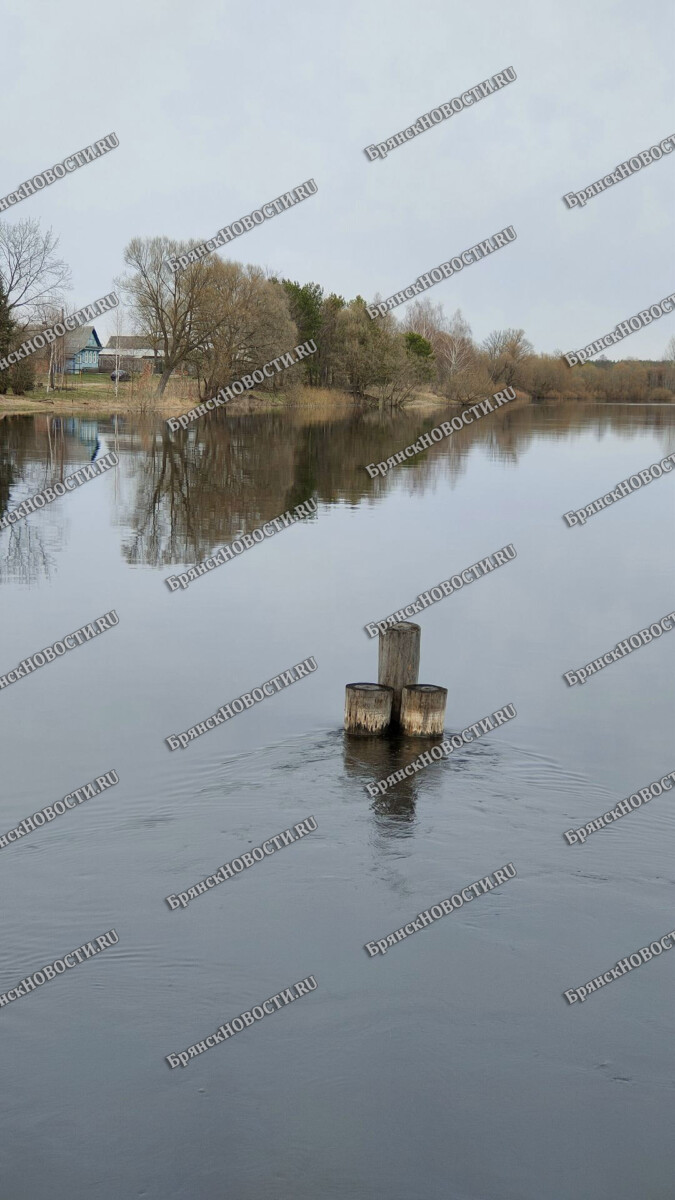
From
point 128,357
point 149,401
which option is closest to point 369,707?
point 149,401

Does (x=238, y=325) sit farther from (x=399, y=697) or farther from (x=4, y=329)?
(x=399, y=697)

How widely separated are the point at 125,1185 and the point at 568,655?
10.3 metres

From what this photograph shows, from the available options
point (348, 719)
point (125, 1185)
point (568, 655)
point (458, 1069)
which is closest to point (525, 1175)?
point (458, 1069)

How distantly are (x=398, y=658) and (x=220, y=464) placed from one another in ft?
86.7

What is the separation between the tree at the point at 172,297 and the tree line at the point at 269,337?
6 cm

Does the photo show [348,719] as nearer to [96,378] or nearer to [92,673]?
[92,673]

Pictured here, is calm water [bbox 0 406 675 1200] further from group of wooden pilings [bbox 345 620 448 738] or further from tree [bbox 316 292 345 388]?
tree [bbox 316 292 345 388]

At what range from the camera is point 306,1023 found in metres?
6.14

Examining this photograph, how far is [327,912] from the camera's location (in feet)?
24.0

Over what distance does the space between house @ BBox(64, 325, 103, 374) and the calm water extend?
9079cm

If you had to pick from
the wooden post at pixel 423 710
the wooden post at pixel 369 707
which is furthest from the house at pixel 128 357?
the wooden post at pixel 423 710

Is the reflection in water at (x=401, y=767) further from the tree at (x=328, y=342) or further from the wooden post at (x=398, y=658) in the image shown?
the tree at (x=328, y=342)

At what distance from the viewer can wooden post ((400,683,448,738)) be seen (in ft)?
33.7

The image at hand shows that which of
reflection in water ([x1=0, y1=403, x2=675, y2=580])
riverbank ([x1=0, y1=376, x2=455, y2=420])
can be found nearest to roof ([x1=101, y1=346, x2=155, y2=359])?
riverbank ([x1=0, y1=376, x2=455, y2=420])
